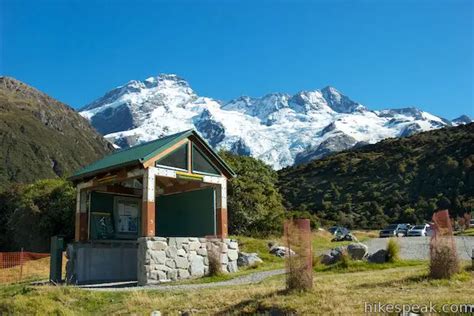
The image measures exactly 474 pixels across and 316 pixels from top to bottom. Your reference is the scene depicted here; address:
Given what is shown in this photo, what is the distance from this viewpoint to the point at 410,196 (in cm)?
6109

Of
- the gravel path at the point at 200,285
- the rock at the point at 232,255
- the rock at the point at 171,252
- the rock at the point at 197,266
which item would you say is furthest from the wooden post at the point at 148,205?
the rock at the point at 232,255

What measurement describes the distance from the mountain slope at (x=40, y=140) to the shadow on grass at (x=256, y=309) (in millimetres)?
85080

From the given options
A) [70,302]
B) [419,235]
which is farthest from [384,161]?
[70,302]

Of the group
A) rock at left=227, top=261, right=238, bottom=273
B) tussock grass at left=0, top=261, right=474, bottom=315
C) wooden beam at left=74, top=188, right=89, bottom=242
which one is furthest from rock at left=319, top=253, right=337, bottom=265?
wooden beam at left=74, top=188, right=89, bottom=242

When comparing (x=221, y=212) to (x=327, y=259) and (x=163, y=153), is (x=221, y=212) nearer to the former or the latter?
(x=163, y=153)

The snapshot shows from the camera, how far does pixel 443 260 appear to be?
12609 millimetres

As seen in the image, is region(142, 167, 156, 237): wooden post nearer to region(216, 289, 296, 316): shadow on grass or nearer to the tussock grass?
the tussock grass

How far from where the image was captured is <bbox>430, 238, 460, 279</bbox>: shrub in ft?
41.2

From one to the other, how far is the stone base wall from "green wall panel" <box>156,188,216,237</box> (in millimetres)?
1826

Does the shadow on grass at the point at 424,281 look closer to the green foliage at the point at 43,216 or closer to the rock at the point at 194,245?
the rock at the point at 194,245

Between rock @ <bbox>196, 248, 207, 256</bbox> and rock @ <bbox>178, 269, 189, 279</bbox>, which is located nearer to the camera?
rock @ <bbox>178, 269, 189, 279</bbox>

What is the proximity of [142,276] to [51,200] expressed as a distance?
80.8 ft

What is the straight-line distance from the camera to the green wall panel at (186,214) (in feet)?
71.4

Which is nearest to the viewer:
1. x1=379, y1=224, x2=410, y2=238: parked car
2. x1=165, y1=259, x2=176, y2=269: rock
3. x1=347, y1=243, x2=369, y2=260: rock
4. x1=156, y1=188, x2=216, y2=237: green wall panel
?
x1=165, y1=259, x2=176, y2=269: rock
